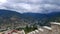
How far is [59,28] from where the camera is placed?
218 cm

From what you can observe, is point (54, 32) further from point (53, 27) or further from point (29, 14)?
point (29, 14)

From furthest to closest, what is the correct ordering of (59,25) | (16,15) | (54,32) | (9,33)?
(16,15), (9,33), (54,32), (59,25)

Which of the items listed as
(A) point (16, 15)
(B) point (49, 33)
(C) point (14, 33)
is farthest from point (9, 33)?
(A) point (16, 15)

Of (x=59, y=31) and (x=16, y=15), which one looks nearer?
(x=59, y=31)

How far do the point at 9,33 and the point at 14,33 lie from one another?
2.42 feet

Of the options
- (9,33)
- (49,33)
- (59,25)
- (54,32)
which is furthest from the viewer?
(9,33)

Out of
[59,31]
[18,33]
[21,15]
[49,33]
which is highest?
[59,31]

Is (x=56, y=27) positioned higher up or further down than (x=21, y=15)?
higher up

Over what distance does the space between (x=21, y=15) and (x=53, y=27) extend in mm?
121211

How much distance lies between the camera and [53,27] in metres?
2.31

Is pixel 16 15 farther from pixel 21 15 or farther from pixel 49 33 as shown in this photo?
pixel 49 33

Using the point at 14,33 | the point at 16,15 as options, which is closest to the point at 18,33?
the point at 14,33

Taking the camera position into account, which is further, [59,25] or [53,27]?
[53,27]

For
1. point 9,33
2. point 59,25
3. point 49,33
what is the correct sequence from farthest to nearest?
1. point 9,33
2. point 49,33
3. point 59,25
